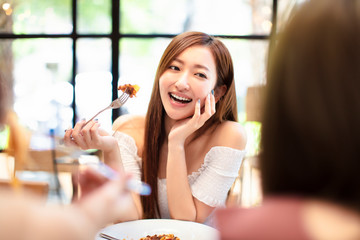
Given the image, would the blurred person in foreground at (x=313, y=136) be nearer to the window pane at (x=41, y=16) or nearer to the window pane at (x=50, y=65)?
the window pane at (x=50, y=65)

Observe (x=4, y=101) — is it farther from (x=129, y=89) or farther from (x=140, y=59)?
(x=140, y=59)

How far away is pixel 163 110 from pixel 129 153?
0.94ft

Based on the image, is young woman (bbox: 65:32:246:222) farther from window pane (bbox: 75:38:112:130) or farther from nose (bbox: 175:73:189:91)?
window pane (bbox: 75:38:112:130)

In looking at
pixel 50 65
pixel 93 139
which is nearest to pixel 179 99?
pixel 93 139

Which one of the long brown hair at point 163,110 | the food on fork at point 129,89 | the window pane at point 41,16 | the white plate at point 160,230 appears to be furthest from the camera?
the window pane at point 41,16

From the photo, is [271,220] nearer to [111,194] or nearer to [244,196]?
[111,194]

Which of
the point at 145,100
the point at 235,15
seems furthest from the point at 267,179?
the point at 235,15

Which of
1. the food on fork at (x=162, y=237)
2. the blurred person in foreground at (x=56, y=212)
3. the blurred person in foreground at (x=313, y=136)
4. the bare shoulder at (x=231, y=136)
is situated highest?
the blurred person in foreground at (x=313, y=136)

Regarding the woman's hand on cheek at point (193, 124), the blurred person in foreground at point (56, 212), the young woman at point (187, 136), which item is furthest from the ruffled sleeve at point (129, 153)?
the blurred person in foreground at point (56, 212)

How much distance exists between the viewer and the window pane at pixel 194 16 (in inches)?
191

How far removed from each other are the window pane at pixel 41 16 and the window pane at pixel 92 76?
0.39 m

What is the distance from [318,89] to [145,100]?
442 cm

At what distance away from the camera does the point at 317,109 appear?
17.2 inches

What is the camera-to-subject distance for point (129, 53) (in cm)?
492
